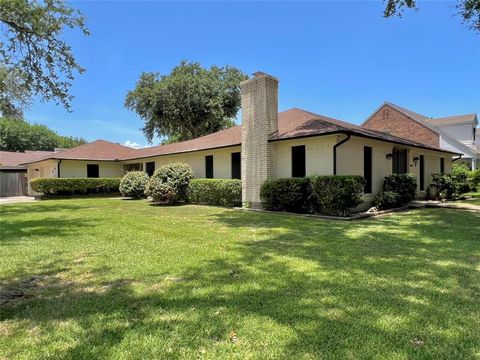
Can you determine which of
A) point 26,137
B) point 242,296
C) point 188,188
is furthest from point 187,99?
point 26,137

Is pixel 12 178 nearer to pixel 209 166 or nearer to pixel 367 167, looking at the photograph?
pixel 209 166

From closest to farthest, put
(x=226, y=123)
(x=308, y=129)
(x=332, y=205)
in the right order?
(x=332, y=205), (x=308, y=129), (x=226, y=123)

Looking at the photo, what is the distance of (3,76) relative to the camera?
16.5 meters

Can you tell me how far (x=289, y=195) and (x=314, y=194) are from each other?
3.16 feet

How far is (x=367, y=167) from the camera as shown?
43.0 ft

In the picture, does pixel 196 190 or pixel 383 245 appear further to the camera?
pixel 196 190

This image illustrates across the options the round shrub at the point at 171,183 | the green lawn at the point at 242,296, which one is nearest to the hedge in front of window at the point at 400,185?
the green lawn at the point at 242,296

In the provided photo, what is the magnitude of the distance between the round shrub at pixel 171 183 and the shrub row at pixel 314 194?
531 centimetres

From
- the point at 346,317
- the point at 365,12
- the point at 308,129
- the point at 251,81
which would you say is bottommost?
the point at 346,317

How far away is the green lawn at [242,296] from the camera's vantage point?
279 centimetres

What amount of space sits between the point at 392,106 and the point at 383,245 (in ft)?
83.5

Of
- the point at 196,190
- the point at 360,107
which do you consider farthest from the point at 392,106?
the point at 196,190

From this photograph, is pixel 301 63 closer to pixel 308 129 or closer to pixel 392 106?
pixel 308 129

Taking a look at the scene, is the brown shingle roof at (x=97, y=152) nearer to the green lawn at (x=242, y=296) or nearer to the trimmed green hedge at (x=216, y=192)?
the trimmed green hedge at (x=216, y=192)
